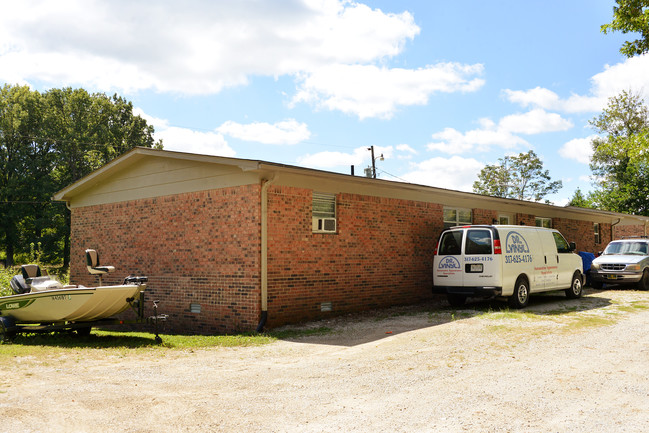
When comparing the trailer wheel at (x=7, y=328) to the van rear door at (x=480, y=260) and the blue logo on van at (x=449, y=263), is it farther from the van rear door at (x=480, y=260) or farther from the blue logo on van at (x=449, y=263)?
the van rear door at (x=480, y=260)

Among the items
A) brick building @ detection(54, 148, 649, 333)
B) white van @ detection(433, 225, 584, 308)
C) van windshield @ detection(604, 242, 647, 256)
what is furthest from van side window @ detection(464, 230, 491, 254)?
van windshield @ detection(604, 242, 647, 256)

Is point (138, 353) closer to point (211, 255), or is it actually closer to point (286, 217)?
point (211, 255)

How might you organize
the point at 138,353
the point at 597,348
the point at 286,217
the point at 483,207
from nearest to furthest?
the point at 597,348
the point at 138,353
the point at 286,217
the point at 483,207

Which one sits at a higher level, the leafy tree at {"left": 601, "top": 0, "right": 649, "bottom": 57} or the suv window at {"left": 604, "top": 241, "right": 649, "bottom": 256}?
the leafy tree at {"left": 601, "top": 0, "right": 649, "bottom": 57}

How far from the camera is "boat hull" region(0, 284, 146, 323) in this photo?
9688mm

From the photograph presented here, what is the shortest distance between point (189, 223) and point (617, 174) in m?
41.7

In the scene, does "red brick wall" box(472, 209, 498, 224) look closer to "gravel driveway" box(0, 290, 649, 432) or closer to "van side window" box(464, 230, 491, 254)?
"van side window" box(464, 230, 491, 254)

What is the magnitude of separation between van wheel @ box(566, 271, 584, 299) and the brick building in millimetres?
3916

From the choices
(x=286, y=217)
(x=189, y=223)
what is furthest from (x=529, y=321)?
(x=189, y=223)

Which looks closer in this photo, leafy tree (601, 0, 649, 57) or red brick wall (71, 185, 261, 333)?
red brick wall (71, 185, 261, 333)

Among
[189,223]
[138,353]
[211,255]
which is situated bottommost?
[138,353]

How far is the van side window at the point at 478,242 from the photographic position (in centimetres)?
→ 1230

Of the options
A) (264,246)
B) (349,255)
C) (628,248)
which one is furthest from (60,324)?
(628,248)

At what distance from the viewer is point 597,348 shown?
8203 millimetres
